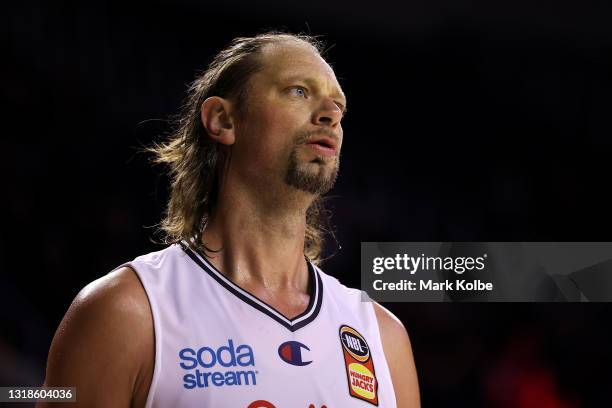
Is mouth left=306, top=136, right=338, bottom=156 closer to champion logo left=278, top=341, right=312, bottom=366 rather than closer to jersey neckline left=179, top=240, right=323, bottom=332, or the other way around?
jersey neckline left=179, top=240, right=323, bottom=332

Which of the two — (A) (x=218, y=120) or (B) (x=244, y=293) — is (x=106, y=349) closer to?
(B) (x=244, y=293)

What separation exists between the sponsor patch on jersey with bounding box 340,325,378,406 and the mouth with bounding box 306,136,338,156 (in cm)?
51

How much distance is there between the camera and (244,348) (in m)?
1.98

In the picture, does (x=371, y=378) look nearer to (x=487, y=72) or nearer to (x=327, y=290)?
(x=327, y=290)

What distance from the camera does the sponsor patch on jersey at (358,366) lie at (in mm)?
2092

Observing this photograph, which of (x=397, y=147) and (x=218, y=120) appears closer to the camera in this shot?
(x=218, y=120)

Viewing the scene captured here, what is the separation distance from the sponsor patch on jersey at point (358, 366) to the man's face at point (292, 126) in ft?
1.43

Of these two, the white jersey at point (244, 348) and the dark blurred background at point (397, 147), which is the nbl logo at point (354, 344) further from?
the dark blurred background at point (397, 147)

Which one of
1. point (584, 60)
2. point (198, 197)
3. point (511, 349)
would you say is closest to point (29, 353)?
point (198, 197)

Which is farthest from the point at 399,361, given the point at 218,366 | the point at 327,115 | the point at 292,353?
the point at 327,115

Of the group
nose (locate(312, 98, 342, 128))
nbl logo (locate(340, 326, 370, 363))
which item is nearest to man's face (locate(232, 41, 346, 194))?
nose (locate(312, 98, 342, 128))
